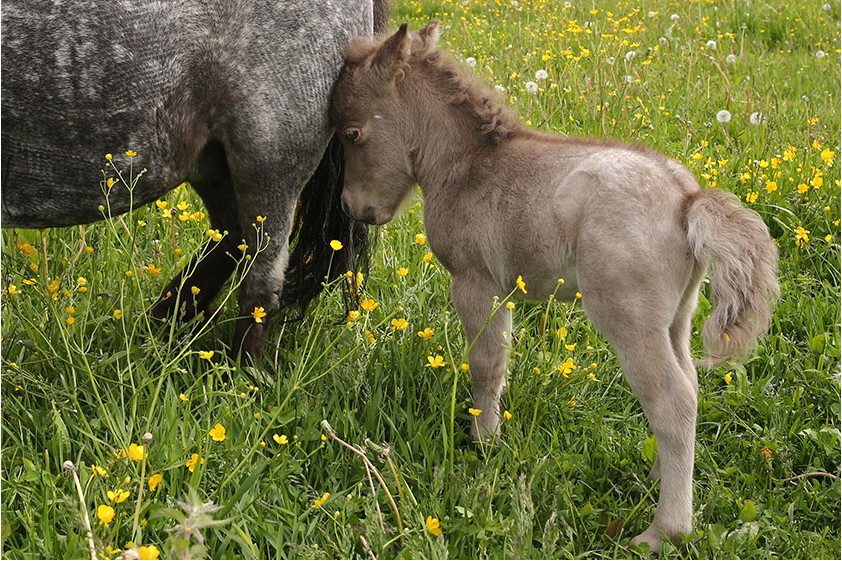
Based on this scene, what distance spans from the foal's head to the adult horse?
0.30 feet

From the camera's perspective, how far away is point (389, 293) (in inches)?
160

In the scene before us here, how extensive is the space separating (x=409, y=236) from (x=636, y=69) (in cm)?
279

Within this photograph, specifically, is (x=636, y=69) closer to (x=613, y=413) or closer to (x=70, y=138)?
(x=613, y=413)

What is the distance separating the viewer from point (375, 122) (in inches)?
125

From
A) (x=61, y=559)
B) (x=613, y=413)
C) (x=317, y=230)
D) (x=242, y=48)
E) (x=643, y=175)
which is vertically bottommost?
(x=613, y=413)

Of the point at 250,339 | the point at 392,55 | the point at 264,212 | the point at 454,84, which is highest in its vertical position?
the point at 392,55

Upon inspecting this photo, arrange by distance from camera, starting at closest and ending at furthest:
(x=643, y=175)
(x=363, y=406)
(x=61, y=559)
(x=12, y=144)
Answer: (x=61, y=559), (x=643, y=175), (x=12, y=144), (x=363, y=406)

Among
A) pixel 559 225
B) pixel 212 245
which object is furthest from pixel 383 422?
pixel 212 245

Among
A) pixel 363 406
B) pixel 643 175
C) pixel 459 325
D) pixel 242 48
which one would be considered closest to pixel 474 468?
pixel 363 406

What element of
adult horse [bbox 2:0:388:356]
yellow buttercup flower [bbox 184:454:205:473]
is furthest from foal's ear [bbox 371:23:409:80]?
yellow buttercup flower [bbox 184:454:205:473]

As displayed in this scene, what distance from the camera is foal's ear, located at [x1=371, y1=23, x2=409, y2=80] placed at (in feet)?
10.0

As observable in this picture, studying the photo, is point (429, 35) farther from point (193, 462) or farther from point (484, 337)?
point (193, 462)

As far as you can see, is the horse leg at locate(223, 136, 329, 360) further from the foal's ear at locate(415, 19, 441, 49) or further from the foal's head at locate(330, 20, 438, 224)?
the foal's ear at locate(415, 19, 441, 49)

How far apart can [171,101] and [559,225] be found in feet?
4.31
